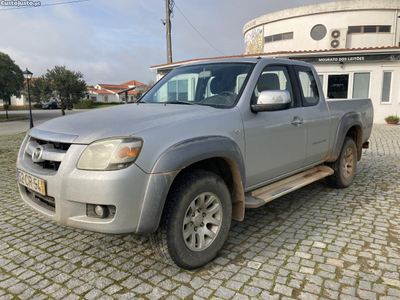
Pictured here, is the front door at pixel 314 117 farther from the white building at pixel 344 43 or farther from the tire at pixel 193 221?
the white building at pixel 344 43

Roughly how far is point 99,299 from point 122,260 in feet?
1.93

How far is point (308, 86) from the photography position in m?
4.25

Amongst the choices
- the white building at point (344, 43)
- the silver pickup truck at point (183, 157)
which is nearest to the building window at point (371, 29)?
the white building at point (344, 43)

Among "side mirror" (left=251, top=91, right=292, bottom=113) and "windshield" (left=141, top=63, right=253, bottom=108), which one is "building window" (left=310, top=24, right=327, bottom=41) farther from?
"side mirror" (left=251, top=91, right=292, bottom=113)

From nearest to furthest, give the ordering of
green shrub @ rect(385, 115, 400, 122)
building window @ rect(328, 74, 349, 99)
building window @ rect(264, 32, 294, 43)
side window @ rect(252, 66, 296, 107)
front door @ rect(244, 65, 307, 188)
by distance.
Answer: front door @ rect(244, 65, 307, 188) < side window @ rect(252, 66, 296, 107) < green shrub @ rect(385, 115, 400, 122) < building window @ rect(328, 74, 349, 99) < building window @ rect(264, 32, 294, 43)

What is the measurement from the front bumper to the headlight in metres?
0.04

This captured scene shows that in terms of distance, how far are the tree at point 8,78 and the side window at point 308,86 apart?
3469 cm

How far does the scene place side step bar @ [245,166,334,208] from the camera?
3197 millimetres

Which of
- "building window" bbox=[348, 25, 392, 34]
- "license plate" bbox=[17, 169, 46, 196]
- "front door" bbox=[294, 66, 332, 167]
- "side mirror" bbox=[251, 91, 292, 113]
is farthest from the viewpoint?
"building window" bbox=[348, 25, 392, 34]

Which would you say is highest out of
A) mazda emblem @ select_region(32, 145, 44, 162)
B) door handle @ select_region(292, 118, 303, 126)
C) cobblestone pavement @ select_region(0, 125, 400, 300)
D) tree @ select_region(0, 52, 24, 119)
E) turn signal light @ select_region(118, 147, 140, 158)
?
tree @ select_region(0, 52, 24, 119)

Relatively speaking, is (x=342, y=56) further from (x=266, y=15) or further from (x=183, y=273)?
(x=183, y=273)

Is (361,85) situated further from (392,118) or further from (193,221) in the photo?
(193,221)

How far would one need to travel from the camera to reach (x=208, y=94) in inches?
132

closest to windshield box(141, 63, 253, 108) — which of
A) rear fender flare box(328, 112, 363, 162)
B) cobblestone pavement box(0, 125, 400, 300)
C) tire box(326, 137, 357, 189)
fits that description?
cobblestone pavement box(0, 125, 400, 300)
